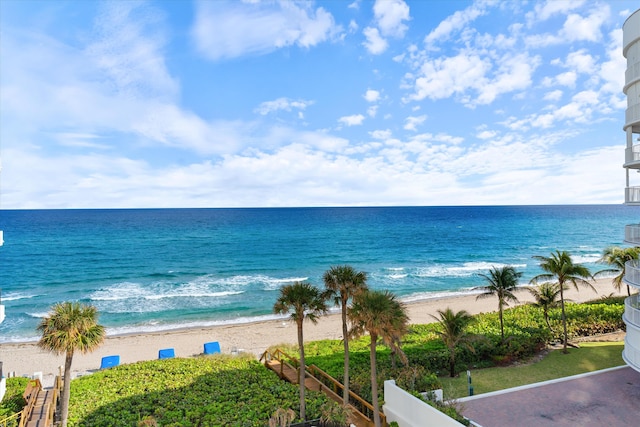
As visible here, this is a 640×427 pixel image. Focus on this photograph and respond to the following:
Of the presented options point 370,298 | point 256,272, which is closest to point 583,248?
point 256,272

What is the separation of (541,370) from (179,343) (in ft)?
78.6

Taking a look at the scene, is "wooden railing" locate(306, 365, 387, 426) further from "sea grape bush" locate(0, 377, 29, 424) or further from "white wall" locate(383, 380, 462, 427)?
"sea grape bush" locate(0, 377, 29, 424)

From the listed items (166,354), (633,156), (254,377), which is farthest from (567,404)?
(166,354)

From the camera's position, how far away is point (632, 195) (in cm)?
1449

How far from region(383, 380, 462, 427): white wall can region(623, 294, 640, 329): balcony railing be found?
26.5ft

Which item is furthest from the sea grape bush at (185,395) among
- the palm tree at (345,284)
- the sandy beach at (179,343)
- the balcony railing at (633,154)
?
the balcony railing at (633,154)

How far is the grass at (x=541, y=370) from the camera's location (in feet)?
55.7

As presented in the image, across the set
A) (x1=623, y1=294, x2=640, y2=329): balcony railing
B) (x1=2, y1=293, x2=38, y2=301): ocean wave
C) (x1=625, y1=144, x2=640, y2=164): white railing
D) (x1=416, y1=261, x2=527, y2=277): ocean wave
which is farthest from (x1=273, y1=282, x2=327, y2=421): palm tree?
(x1=2, y1=293, x2=38, y2=301): ocean wave

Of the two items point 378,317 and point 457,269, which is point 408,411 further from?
point 457,269

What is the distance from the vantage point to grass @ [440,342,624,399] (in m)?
17.0

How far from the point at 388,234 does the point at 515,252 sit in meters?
33.2

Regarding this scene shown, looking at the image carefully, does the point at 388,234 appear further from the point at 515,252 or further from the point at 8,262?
the point at 8,262

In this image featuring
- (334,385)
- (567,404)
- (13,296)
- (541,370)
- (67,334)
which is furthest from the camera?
(13,296)

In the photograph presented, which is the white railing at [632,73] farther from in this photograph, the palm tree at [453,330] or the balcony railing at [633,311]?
the palm tree at [453,330]
